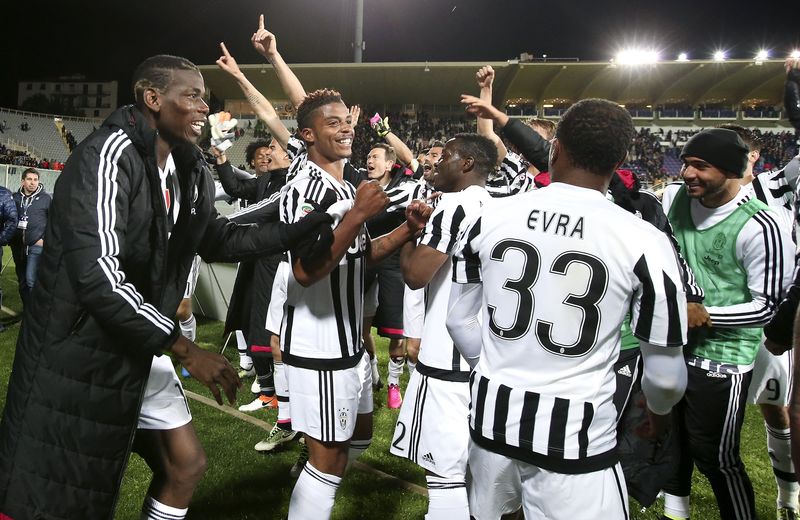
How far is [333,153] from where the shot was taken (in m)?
2.93

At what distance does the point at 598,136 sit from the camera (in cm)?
182

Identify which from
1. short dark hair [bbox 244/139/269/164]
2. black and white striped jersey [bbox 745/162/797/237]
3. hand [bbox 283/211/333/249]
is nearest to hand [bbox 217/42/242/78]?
hand [bbox 283/211/333/249]

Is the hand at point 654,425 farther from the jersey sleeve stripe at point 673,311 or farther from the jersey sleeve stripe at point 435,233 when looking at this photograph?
the jersey sleeve stripe at point 435,233

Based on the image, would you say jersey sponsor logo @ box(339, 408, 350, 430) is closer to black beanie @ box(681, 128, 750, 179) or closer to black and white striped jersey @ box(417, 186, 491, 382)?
black and white striped jersey @ box(417, 186, 491, 382)

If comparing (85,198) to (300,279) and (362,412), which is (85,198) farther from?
(362,412)

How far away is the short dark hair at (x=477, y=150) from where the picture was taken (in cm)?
289

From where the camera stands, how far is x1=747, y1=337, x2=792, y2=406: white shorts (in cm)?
355

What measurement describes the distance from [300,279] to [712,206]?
7.25 ft

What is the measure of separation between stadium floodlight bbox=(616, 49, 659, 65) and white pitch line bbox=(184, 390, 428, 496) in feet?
99.4

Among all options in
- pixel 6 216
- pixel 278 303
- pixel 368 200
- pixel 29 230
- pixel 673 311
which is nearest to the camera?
pixel 673 311

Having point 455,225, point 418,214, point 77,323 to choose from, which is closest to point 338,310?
point 418,214

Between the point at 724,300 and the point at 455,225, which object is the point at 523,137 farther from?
the point at 724,300

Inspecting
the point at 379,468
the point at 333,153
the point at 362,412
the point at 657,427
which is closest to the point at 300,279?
the point at 333,153

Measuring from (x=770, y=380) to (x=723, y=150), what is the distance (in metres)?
1.66
